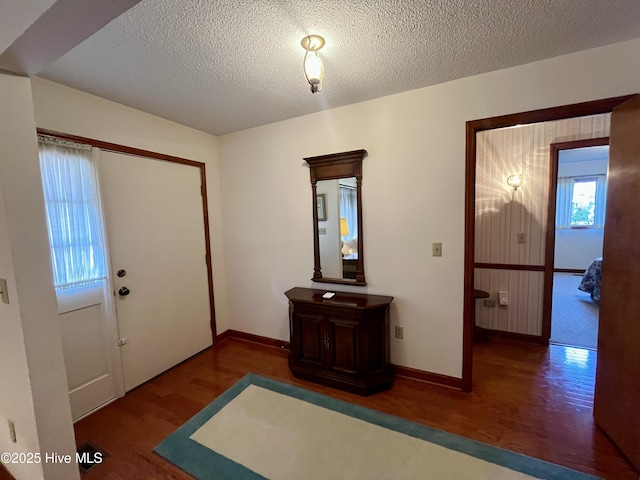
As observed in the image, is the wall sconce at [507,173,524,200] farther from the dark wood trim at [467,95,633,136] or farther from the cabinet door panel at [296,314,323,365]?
the cabinet door panel at [296,314,323,365]

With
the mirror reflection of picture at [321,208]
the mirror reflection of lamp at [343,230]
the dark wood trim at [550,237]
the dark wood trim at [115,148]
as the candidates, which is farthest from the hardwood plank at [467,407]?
the dark wood trim at [115,148]

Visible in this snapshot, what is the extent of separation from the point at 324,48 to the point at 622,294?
7.49 feet

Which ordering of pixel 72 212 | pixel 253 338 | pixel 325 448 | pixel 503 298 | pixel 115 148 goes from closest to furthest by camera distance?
1. pixel 325 448
2. pixel 72 212
3. pixel 115 148
4. pixel 503 298
5. pixel 253 338

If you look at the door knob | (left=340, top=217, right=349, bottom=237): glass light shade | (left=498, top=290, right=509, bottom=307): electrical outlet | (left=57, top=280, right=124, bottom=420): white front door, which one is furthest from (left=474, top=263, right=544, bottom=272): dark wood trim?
(left=57, top=280, right=124, bottom=420): white front door

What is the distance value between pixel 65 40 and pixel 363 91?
182 cm

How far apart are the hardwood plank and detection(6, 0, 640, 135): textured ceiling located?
2.42m

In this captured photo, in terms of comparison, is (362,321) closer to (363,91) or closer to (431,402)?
(431,402)

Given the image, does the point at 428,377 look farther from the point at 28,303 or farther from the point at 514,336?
the point at 28,303

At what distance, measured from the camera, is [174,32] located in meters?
1.43

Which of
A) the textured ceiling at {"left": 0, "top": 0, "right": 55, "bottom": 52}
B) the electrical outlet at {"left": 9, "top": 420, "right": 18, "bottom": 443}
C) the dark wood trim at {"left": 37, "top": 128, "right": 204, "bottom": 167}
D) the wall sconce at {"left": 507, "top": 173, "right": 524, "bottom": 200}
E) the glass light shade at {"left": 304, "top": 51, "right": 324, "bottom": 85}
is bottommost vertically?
the electrical outlet at {"left": 9, "top": 420, "right": 18, "bottom": 443}

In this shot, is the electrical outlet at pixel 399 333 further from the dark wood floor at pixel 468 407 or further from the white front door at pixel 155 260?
the white front door at pixel 155 260

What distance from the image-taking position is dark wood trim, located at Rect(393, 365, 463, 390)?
2.26m

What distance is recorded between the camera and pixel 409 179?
7.52 ft

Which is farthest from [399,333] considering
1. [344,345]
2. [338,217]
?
[338,217]
